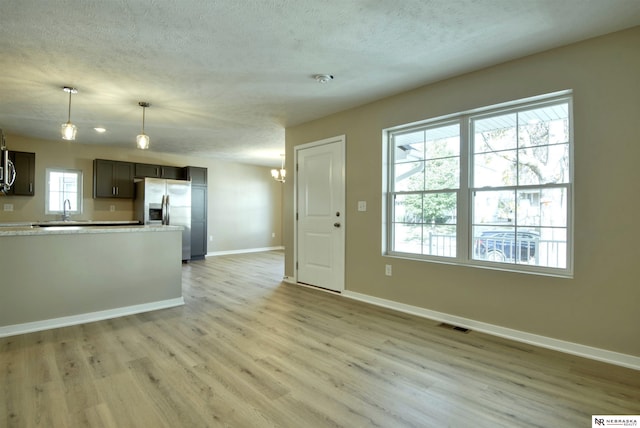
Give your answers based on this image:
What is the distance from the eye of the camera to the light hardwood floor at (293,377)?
5.68 feet

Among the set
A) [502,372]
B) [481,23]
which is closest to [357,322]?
[502,372]

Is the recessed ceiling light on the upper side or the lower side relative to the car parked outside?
upper

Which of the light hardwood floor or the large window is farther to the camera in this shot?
the large window

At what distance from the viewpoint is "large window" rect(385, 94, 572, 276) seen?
269 centimetres

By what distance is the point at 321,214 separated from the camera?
452 cm

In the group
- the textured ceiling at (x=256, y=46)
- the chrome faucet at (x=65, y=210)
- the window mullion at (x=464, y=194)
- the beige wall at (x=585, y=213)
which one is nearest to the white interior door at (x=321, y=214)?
the textured ceiling at (x=256, y=46)

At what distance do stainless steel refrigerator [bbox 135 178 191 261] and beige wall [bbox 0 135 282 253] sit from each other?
0.74 m

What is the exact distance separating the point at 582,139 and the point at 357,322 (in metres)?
2.47

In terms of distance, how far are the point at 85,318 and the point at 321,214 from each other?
2911 mm

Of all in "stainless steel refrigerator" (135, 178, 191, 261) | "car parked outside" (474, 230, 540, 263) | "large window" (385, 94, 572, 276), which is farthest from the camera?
"stainless steel refrigerator" (135, 178, 191, 261)

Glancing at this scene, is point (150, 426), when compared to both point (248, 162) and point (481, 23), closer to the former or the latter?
point (481, 23)

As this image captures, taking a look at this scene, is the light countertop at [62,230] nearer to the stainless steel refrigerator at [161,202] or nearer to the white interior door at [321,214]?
the white interior door at [321,214]

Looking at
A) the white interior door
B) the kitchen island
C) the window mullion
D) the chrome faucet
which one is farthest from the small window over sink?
the window mullion

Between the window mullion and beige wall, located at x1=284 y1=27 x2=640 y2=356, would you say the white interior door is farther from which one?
the window mullion
